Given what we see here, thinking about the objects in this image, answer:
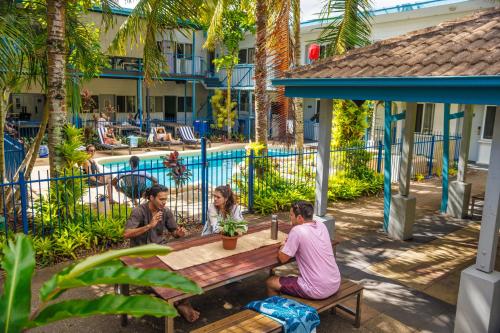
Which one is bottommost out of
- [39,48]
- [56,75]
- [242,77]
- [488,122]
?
[488,122]

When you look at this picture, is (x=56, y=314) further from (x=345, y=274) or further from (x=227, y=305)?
(x=345, y=274)

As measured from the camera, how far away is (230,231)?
4516 millimetres

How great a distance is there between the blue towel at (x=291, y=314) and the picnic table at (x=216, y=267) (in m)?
0.38

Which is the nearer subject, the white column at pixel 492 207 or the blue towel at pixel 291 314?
the blue towel at pixel 291 314

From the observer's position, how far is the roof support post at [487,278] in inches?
158

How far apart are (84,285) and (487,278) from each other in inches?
151

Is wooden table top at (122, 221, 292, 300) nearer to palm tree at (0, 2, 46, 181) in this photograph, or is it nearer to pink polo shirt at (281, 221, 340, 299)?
pink polo shirt at (281, 221, 340, 299)

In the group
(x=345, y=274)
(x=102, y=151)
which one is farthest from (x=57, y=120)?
(x=102, y=151)

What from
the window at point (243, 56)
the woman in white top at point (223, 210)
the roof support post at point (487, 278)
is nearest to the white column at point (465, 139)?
the roof support post at point (487, 278)

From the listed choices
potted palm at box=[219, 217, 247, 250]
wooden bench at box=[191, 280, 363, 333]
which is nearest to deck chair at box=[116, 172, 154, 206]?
potted palm at box=[219, 217, 247, 250]

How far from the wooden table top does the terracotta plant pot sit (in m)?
0.13

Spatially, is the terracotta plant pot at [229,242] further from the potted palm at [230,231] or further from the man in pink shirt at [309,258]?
the man in pink shirt at [309,258]

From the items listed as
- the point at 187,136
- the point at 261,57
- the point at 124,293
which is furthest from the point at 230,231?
the point at 187,136

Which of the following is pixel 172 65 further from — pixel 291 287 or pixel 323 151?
pixel 291 287
